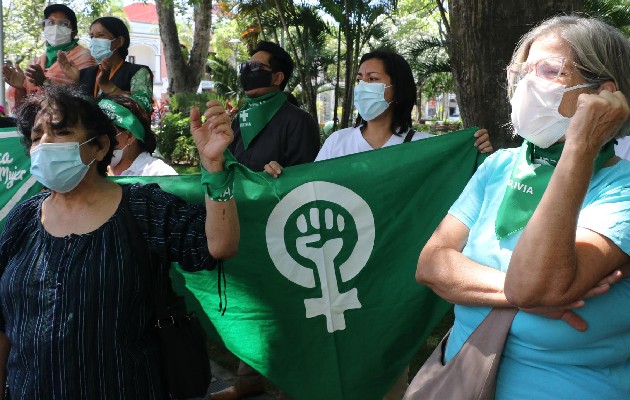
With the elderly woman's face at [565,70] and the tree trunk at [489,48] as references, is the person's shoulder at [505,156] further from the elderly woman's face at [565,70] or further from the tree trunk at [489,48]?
the tree trunk at [489,48]

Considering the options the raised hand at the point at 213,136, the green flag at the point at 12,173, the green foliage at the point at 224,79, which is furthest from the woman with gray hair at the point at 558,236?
the green foliage at the point at 224,79

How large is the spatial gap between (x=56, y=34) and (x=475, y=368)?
16.2 ft

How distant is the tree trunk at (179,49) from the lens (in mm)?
15016

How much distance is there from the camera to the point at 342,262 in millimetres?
3141

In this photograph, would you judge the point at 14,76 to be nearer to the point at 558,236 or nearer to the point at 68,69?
the point at 68,69

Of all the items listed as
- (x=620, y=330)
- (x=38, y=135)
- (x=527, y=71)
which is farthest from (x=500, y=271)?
(x=38, y=135)

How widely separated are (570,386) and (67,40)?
5.16m

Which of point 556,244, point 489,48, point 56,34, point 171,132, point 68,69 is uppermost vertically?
point 56,34

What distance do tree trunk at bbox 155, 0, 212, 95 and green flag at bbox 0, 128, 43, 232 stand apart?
11.0 metres

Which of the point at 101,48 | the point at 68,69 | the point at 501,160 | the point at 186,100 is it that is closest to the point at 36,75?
the point at 68,69

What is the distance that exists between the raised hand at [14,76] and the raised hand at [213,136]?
358 centimetres

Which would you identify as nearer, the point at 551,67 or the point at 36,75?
the point at 551,67

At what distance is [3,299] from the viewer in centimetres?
241

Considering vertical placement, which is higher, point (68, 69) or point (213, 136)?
point (68, 69)
